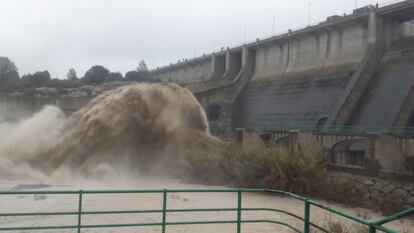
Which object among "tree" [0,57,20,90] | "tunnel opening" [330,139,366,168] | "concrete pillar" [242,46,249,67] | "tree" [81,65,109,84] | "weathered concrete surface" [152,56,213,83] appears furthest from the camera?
"tree" [0,57,20,90]

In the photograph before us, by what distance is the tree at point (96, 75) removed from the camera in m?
88.0

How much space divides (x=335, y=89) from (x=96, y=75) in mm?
58329

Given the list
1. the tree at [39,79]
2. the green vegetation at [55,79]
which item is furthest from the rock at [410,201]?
the tree at [39,79]

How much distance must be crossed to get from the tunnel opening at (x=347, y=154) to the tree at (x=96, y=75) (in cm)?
6472

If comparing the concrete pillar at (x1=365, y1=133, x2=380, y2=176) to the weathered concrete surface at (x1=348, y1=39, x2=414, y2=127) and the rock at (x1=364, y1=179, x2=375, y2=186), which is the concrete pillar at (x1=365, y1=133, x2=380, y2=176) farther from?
the weathered concrete surface at (x1=348, y1=39, x2=414, y2=127)

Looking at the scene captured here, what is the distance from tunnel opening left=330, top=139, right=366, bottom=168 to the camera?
27.3 metres

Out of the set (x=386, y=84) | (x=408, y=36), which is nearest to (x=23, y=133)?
(x=386, y=84)

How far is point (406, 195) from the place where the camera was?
20828 millimetres

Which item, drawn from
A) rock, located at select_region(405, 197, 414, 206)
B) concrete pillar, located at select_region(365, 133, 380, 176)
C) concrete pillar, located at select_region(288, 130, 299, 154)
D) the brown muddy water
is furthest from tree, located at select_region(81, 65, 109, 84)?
rock, located at select_region(405, 197, 414, 206)

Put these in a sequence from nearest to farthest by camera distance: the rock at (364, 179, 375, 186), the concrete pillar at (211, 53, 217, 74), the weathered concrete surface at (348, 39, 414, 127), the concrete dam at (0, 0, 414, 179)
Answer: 1. the rock at (364, 179, 375, 186)
2. the concrete dam at (0, 0, 414, 179)
3. the weathered concrete surface at (348, 39, 414, 127)
4. the concrete pillar at (211, 53, 217, 74)

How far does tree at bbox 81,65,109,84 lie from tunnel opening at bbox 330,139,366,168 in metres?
64.7

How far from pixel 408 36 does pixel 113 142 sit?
2766 cm

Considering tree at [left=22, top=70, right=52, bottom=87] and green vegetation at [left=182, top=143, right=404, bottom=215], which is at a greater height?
tree at [left=22, top=70, right=52, bottom=87]

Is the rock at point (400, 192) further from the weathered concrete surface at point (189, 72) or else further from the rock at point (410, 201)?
the weathered concrete surface at point (189, 72)
